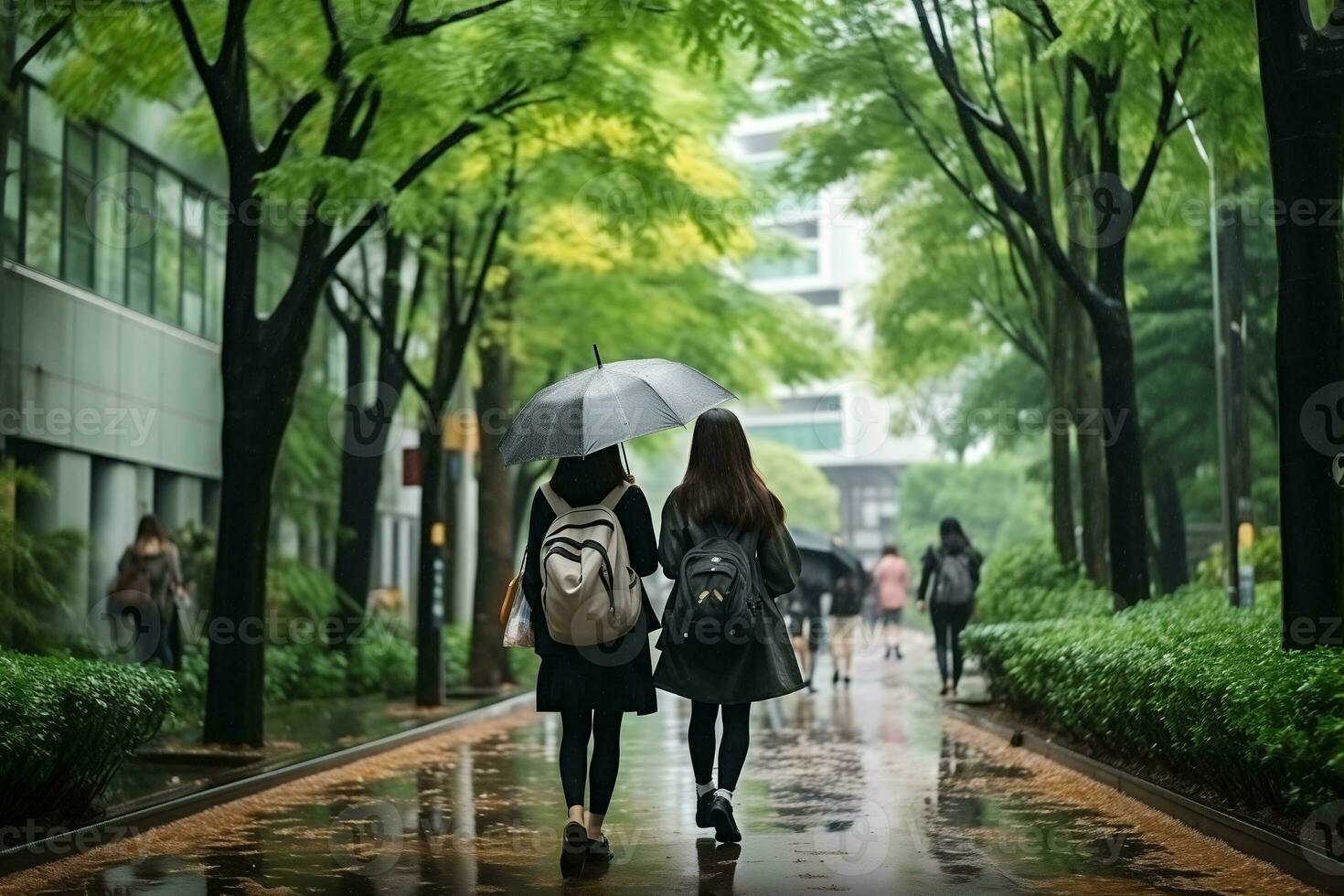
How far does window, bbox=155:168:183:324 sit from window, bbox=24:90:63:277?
3.61 meters

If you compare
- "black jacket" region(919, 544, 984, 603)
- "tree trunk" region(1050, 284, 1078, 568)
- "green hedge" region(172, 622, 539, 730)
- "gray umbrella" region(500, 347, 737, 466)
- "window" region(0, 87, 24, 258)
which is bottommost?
"green hedge" region(172, 622, 539, 730)

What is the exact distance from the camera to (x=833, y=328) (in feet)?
110

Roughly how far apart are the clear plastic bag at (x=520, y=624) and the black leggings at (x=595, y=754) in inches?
15.3

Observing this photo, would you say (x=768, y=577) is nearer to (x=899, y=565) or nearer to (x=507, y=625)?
(x=507, y=625)

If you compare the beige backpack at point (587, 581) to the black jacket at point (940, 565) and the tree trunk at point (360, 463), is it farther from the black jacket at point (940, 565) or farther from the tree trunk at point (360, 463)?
the tree trunk at point (360, 463)

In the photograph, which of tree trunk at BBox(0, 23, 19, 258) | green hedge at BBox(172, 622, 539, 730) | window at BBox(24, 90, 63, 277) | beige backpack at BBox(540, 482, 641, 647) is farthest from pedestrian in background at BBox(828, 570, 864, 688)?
beige backpack at BBox(540, 482, 641, 647)

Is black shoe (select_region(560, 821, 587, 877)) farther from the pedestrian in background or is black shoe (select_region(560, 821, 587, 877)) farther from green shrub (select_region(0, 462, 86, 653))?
the pedestrian in background

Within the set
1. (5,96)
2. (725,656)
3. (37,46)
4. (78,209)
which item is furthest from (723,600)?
(78,209)

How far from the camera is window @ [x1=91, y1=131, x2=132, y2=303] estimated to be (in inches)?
898

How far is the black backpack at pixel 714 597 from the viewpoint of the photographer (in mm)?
8844

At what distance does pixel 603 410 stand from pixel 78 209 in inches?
589

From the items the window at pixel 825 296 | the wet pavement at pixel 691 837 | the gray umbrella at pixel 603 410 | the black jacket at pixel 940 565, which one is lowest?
the wet pavement at pixel 691 837

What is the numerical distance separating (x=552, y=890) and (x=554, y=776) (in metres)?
5.54

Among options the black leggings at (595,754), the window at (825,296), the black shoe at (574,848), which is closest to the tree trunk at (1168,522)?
the black leggings at (595,754)
